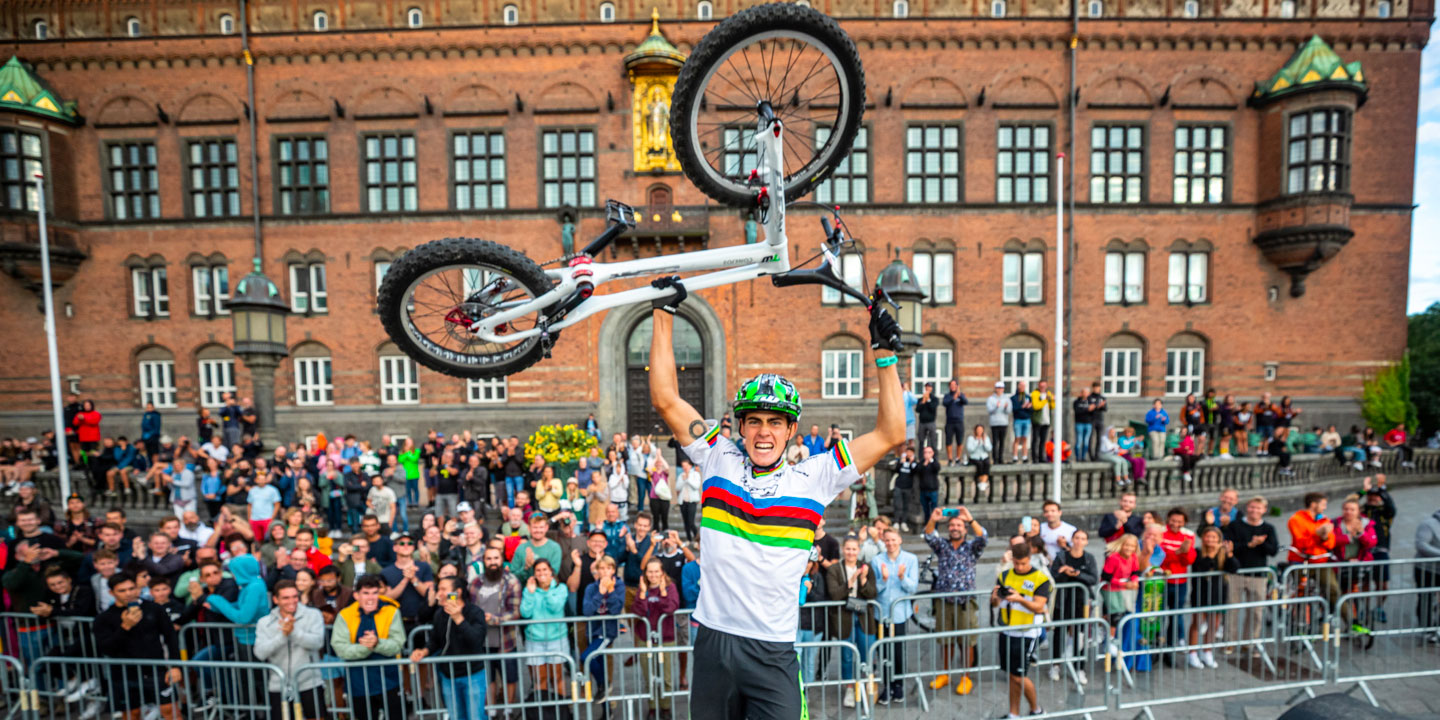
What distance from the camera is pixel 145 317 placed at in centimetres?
2078

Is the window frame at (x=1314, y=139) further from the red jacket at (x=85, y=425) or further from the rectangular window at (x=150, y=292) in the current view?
the rectangular window at (x=150, y=292)

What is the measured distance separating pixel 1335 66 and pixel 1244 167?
338 cm

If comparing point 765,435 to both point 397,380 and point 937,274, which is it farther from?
point 397,380

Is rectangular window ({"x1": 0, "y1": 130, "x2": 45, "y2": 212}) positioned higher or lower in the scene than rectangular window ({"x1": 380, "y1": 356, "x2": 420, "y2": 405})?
higher

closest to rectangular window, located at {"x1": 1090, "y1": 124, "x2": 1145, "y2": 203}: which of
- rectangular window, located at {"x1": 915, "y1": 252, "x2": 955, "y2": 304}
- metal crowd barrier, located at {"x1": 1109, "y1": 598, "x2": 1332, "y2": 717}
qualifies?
rectangular window, located at {"x1": 915, "y1": 252, "x2": 955, "y2": 304}

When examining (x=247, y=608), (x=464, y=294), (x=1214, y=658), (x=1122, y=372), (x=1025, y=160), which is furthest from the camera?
(x=1122, y=372)

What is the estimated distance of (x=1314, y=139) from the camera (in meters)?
19.3

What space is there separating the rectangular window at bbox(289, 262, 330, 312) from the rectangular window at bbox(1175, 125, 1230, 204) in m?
29.1

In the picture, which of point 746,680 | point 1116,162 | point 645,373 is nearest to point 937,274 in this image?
point 1116,162

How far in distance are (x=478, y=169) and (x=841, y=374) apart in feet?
46.4

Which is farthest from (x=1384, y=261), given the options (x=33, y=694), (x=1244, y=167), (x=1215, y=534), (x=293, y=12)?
(x=293, y=12)

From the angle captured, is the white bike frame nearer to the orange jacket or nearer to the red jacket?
the orange jacket

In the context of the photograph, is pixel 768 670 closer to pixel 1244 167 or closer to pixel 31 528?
pixel 31 528

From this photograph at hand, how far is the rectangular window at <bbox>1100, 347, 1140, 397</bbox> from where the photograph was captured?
20.8m
